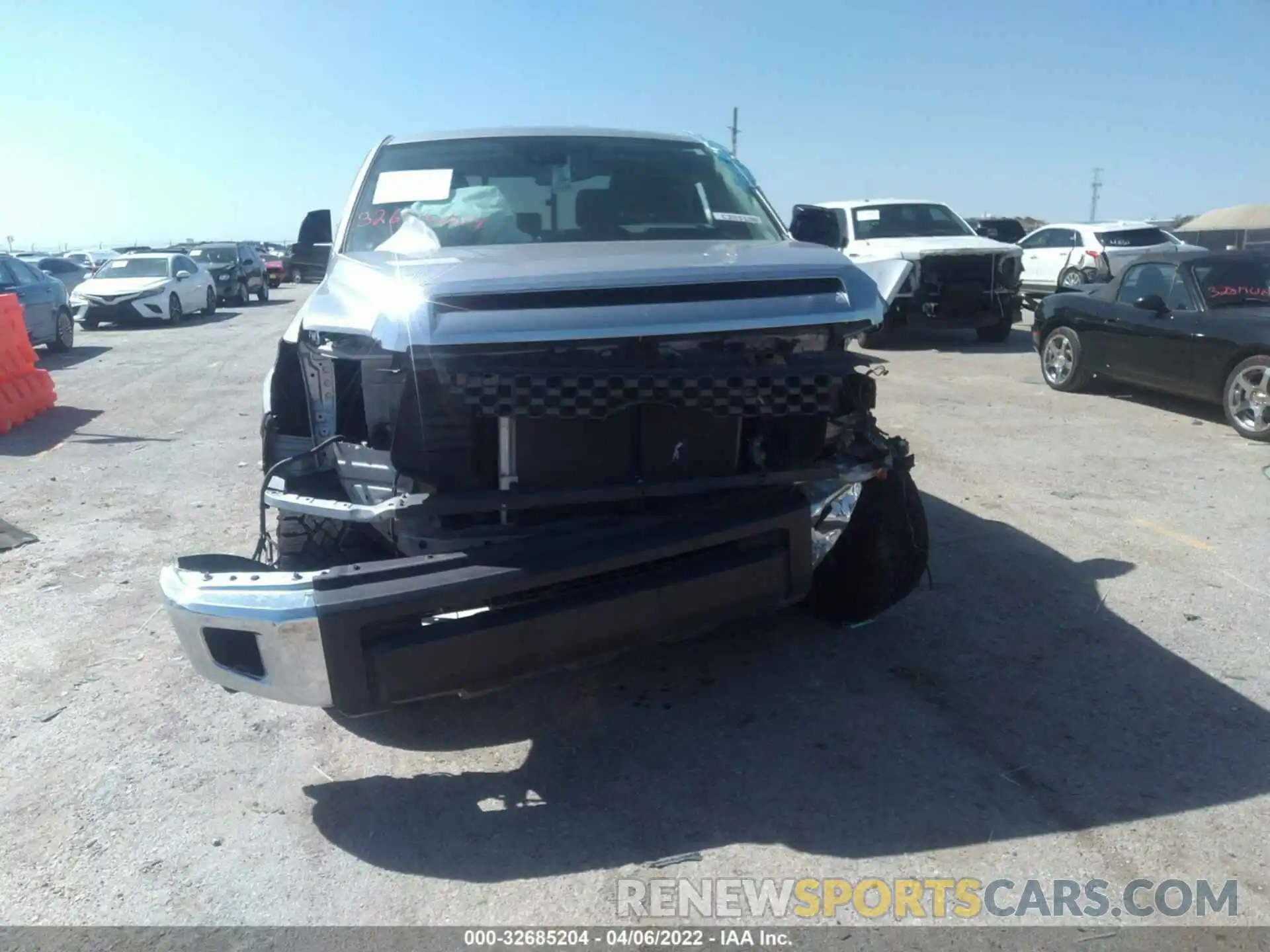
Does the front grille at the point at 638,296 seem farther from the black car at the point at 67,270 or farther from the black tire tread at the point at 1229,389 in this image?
the black car at the point at 67,270

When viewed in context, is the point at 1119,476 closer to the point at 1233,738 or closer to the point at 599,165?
the point at 1233,738

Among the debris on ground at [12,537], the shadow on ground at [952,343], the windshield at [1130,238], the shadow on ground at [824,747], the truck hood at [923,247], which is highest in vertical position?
the windshield at [1130,238]

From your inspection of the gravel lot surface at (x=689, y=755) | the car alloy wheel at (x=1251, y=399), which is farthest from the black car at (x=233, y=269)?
the car alloy wheel at (x=1251, y=399)

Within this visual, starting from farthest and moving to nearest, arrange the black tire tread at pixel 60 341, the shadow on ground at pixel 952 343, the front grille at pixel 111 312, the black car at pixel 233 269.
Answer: the black car at pixel 233 269
the front grille at pixel 111 312
the black tire tread at pixel 60 341
the shadow on ground at pixel 952 343

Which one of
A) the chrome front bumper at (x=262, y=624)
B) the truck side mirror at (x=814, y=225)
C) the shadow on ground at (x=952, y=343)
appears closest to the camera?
the chrome front bumper at (x=262, y=624)

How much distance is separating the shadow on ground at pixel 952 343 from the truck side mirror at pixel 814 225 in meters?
9.26

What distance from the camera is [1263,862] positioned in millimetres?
2883

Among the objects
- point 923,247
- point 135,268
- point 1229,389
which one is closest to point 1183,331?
point 1229,389

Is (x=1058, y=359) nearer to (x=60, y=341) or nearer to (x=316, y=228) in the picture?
(x=316, y=228)

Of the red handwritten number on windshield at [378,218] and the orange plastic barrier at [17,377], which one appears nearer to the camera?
the red handwritten number on windshield at [378,218]

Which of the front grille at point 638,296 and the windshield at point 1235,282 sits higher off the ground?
the front grille at point 638,296

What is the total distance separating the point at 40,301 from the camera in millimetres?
15031

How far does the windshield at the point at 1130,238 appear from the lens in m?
18.6

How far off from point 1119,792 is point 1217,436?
20.0 ft
